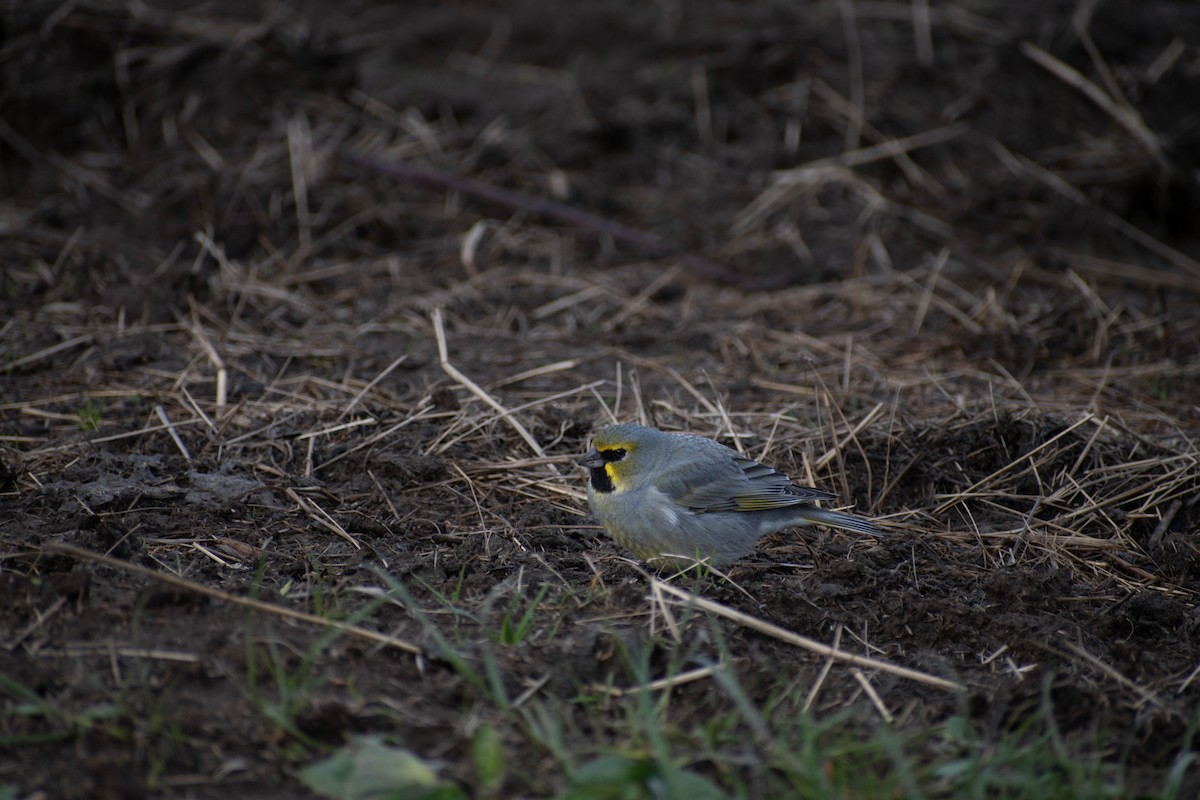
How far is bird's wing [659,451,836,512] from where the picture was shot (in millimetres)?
4590

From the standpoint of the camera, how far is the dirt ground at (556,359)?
3.28 m

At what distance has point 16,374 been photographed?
564 cm

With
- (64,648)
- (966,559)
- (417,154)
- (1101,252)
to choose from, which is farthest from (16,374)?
(1101,252)

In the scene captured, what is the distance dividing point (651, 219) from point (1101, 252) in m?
3.34

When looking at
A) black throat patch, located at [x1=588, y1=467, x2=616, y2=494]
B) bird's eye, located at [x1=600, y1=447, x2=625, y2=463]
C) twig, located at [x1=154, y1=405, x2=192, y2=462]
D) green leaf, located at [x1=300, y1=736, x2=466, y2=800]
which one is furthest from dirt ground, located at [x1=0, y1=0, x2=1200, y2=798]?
bird's eye, located at [x1=600, y1=447, x2=625, y2=463]

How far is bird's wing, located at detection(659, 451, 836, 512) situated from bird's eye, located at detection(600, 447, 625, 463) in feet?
0.72

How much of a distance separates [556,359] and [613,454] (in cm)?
171

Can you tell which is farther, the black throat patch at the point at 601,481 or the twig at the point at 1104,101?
the twig at the point at 1104,101

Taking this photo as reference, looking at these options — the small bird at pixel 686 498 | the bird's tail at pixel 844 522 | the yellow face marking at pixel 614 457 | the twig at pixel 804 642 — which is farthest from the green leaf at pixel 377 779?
the bird's tail at pixel 844 522

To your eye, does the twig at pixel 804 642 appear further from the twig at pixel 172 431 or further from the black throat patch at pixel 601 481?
the twig at pixel 172 431

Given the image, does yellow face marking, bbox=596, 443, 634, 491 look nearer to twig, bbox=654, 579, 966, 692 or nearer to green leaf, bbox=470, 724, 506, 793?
twig, bbox=654, 579, 966, 692

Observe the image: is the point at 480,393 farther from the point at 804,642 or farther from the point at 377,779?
the point at 377,779

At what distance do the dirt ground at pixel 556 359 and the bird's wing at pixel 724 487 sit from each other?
1.00ft

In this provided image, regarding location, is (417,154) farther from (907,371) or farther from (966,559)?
(966,559)
